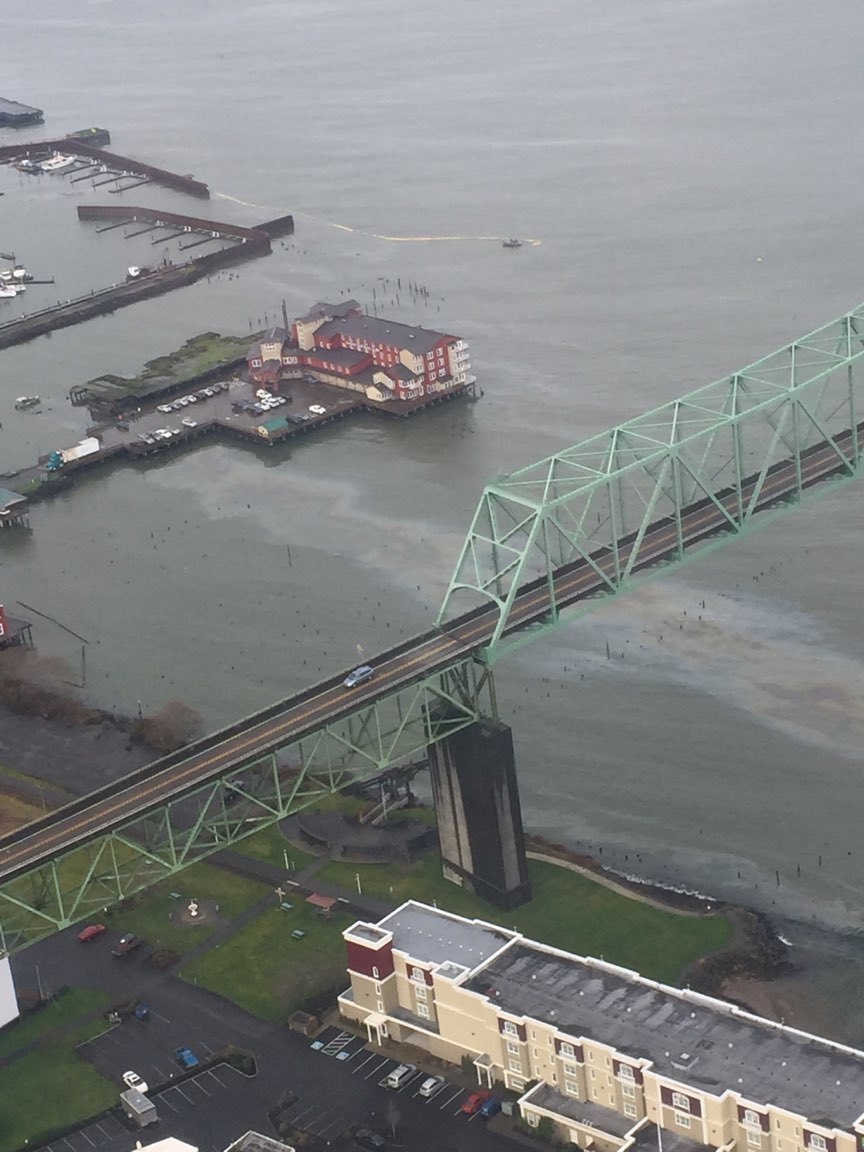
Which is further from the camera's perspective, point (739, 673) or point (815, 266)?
point (815, 266)

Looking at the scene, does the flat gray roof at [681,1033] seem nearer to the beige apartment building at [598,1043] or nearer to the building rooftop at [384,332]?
the beige apartment building at [598,1043]

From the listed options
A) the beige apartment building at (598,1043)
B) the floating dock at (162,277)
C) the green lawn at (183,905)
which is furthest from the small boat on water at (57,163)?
the beige apartment building at (598,1043)

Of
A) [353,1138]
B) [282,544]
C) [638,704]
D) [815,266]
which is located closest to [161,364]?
[282,544]

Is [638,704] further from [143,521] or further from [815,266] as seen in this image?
[815,266]

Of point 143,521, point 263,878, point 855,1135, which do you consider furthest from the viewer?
point 143,521

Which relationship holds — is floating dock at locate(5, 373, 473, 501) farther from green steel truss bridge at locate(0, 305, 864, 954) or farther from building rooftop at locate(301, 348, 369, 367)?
green steel truss bridge at locate(0, 305, 864, 954)

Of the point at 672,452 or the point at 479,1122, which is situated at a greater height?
the point at 672,452
